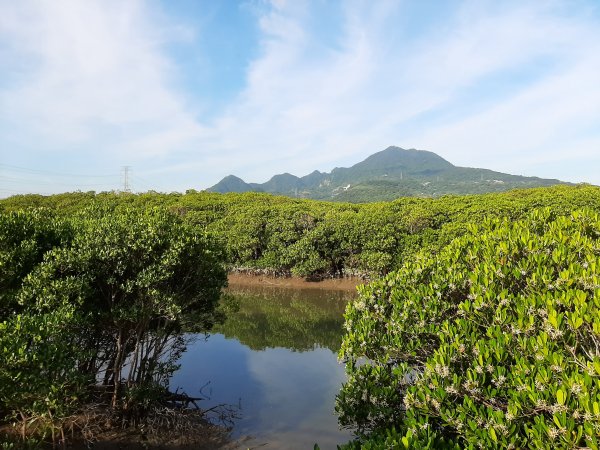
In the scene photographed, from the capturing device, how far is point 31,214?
1117cm

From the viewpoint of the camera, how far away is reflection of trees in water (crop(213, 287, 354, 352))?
2077cm

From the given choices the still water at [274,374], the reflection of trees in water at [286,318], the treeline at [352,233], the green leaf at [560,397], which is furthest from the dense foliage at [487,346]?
the treeline at [352,233]

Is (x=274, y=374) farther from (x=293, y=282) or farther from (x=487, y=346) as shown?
(x=293, y=282)

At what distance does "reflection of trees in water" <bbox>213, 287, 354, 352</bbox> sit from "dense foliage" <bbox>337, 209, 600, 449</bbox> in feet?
24.5

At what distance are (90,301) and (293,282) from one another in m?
26.7

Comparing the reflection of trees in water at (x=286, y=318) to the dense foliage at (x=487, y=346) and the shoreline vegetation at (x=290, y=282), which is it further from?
the dense foliage at (x=487, y=346)

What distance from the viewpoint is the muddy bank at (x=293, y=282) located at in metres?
34.8

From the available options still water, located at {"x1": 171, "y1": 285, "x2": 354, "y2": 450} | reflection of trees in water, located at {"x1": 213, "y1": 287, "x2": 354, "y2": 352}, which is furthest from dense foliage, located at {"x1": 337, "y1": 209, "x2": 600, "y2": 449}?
reflection of trees in water, located at {"x1": 213, "y1": 287, "x2": 354, "y2": 352}

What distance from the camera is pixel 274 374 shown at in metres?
16.5

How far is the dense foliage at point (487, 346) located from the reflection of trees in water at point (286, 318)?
748 cm

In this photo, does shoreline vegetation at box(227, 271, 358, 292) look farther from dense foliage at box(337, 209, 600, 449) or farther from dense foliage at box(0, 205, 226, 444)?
dense foliage at box(337, 209, 600, 449)

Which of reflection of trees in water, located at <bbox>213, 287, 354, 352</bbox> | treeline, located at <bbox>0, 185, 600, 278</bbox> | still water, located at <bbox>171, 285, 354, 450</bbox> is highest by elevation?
treeline, located at <bbox>0, 185, 600, 278</bbox>

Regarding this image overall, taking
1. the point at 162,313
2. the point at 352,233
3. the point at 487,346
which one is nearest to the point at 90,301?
the point at 162,313

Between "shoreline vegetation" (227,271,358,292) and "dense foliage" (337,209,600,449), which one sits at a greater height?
"dense foliage" (337,209,600,449)
